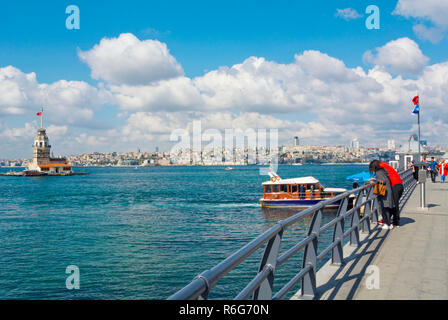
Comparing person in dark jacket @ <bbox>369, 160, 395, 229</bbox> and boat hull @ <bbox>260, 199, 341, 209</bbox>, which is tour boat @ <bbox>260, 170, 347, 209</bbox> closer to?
boat hull @ <bbox>260, 199, 341, 209</bbox>

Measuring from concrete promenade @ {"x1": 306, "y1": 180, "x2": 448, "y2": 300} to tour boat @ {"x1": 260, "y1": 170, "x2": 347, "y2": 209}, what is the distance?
112 ft

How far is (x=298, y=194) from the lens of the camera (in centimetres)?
4512

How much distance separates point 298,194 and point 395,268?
39.4 metres

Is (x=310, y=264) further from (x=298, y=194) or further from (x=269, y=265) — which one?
(x=298, y=194)

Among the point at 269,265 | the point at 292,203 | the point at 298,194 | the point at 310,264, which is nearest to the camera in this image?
the point at 269,265

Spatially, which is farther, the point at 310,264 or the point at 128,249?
the point at 128,249

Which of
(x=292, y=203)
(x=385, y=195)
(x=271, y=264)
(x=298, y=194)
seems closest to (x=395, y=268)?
(x=271, y=264)

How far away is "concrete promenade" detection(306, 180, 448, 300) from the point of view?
506 centimetres

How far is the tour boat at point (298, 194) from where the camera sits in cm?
4381
